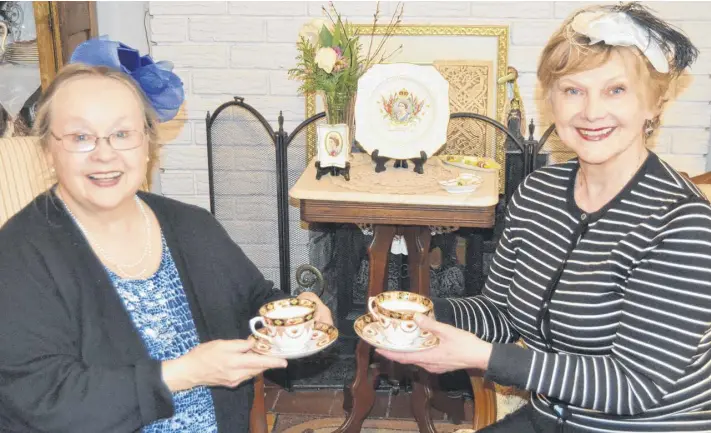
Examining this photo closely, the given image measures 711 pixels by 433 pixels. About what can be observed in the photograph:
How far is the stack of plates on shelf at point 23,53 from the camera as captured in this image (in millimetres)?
2305

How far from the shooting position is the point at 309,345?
59.4 inches

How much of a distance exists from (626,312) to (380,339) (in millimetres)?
452

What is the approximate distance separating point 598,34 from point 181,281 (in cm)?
94

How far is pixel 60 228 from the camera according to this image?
4.98ft

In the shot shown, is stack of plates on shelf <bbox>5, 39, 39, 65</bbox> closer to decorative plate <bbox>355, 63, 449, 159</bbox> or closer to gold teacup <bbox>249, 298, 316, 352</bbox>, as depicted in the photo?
decorative plate <bbox>355, 63, 449, 159</bbox>

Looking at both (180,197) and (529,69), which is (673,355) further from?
(180,197)

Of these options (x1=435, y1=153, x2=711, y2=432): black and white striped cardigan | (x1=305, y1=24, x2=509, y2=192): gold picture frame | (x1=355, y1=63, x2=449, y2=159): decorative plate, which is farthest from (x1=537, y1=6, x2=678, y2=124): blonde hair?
(x1=305, y1=24, x2=509, y2=192): gold picture frame

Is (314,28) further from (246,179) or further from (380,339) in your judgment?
(380,339)

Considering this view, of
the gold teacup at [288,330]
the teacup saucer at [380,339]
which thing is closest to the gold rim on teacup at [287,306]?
the gold teacup at [288,330]

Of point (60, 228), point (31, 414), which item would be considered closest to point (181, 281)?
point (60, 228)

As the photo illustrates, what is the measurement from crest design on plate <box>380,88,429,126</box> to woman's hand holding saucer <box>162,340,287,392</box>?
3.59 ft

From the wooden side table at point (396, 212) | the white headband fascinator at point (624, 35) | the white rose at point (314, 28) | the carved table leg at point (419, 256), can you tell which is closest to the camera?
the white headband fascinator at point (624, 35)

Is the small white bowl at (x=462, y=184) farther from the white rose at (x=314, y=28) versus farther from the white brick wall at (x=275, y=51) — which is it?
the white brick wall at (x=275, y=51)

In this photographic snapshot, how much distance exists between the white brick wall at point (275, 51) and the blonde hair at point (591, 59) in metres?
1.21
